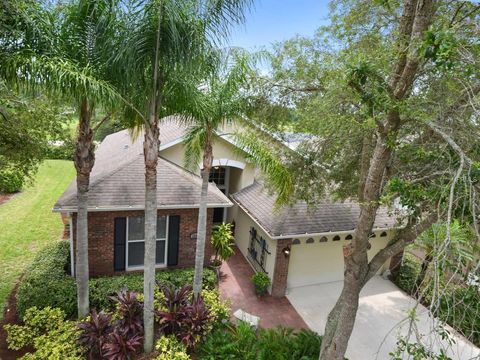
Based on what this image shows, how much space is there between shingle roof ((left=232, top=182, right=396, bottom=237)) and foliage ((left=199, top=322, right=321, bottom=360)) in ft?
11.0

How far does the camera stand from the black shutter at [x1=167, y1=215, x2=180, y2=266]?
12016 mm

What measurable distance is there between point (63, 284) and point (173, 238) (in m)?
3.82

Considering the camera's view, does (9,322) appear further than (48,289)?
No

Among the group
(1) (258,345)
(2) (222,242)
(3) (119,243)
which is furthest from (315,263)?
(3) (119,243)

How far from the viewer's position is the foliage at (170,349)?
800 centimetres

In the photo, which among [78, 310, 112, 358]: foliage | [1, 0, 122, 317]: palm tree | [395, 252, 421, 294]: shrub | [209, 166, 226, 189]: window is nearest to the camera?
[1, 0, 122, 317]: palm tree

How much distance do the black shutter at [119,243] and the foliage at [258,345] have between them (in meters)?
4.52

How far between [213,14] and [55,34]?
3.51 metres

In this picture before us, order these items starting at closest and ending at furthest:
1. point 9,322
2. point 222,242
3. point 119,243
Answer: point 9,322
point 119,243
point 222,242

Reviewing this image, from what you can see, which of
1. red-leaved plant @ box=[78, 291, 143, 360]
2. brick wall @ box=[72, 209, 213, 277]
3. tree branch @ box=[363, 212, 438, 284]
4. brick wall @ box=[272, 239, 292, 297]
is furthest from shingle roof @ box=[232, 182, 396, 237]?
red-leaved plant @ box=[78, 291, 143, 360]

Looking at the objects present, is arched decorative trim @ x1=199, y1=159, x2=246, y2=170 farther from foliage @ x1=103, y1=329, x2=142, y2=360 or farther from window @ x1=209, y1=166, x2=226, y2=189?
foliage @ x1=103, y1=329, x2=142, y2=360

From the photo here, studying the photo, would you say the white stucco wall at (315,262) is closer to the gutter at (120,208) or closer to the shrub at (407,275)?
the shrub at (407,275)

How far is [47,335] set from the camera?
8.63 metres

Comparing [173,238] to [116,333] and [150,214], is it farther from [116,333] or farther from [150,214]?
[150,214]
